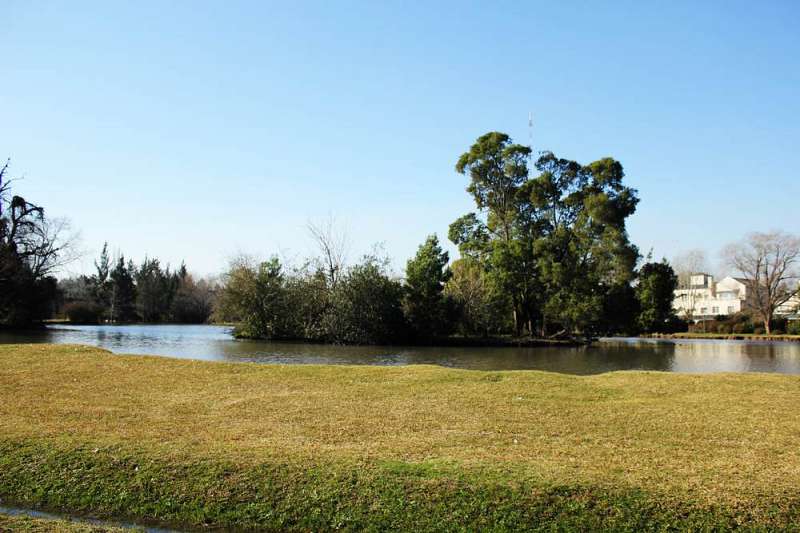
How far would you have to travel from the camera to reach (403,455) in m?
7.90

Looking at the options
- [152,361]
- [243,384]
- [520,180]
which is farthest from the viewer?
[520,180]

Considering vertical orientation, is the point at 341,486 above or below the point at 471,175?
below

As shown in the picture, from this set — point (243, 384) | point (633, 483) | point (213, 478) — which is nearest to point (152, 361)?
point (243, 384)

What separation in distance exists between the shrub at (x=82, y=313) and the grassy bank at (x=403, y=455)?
55139mm

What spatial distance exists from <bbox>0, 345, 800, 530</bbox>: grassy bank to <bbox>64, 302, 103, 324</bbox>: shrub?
55.1 metres

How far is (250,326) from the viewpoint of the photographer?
139 feet

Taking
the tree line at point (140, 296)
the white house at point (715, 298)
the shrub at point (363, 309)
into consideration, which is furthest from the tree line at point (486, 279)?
the white house at point (715, 298)

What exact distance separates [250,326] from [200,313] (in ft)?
134

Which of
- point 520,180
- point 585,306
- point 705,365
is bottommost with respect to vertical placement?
point 705,365

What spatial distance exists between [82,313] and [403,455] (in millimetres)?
64394

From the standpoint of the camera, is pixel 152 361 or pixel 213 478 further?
pixel 152 361

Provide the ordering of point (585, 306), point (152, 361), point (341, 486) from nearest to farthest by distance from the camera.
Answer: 1. point (341, 486)
2. point (152, 361)
3. point (585, 306)

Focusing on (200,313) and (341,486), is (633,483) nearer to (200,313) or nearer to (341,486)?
(341,486)

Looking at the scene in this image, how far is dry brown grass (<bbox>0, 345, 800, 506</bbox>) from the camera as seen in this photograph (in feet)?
25.0
